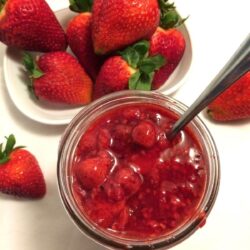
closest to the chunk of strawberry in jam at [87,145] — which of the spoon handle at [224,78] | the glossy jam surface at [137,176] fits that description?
the glossy jam surface at [137,176]

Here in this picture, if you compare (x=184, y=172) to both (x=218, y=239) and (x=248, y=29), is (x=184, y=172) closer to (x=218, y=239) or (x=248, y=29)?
(x=218, y=239)

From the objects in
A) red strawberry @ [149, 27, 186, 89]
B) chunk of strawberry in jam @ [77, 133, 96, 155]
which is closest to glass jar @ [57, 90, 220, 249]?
chunk of strawberry in jam @ [77, 133, 96, 155]

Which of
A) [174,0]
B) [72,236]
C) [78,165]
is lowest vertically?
[72,236]

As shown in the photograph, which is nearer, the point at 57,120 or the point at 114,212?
the point at 114,212

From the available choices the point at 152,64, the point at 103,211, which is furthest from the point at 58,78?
the point at 103,211

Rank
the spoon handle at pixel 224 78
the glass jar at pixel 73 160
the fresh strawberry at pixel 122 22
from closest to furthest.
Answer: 1. the spoon handle at pixel 224 78
2. the glass jar at pixel 73 160
3. the fresh strawberry at pixel 122 22

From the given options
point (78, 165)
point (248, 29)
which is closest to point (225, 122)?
point (248, 29)

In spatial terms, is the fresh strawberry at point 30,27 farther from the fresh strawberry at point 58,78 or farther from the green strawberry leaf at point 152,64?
the green strawberry leaf at point 152,64
